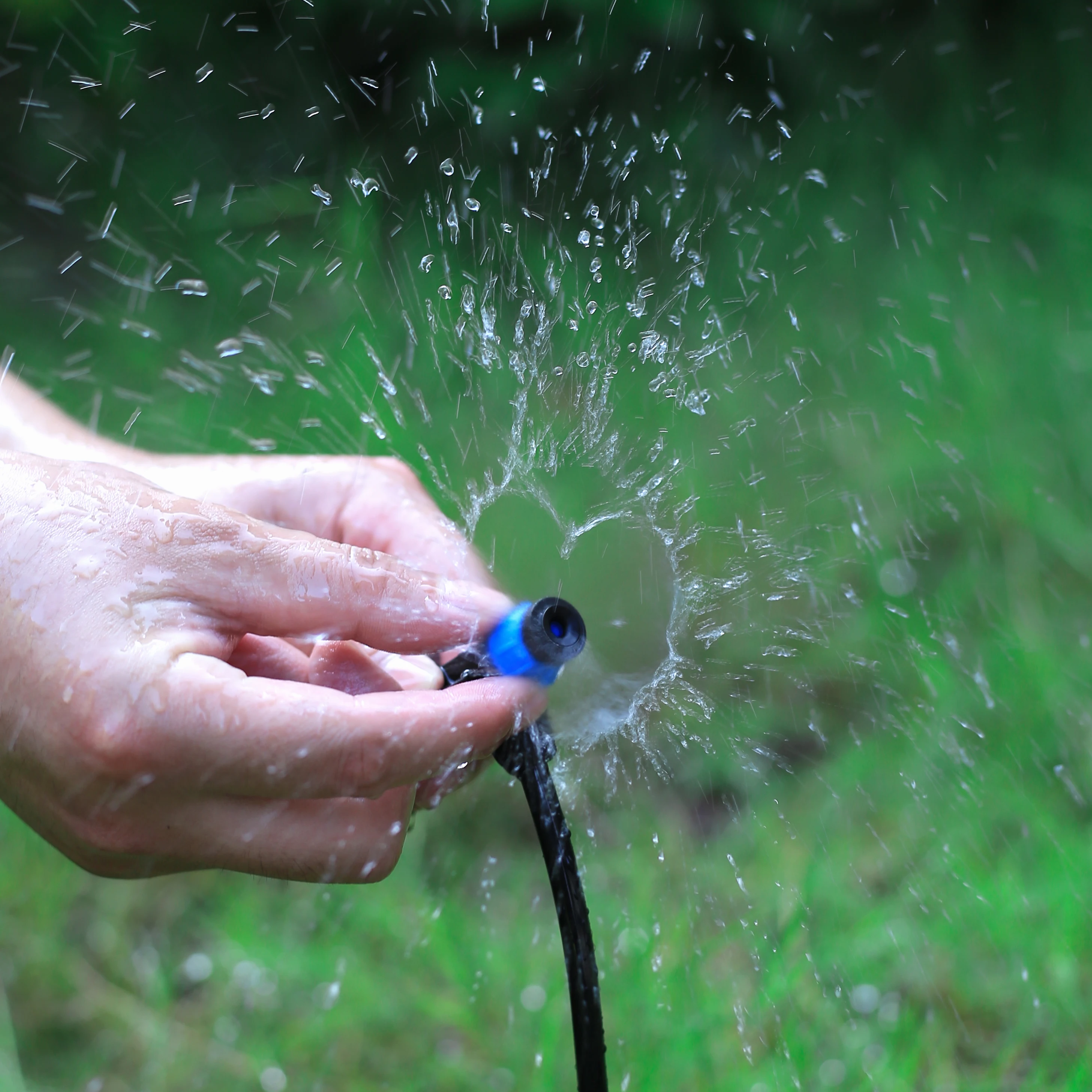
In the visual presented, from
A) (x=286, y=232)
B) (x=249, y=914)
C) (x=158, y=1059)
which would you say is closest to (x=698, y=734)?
(x=249, y=914)

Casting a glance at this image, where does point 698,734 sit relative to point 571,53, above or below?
below

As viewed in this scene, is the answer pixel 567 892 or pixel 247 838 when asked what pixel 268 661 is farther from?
pixel 567 892

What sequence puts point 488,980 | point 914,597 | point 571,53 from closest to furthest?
point 488,980 → point 914,597 → point 571,53

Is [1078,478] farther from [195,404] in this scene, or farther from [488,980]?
[195,404]

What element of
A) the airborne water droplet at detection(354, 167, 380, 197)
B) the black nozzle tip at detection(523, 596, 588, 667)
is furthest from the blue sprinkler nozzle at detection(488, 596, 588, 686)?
the airborne water droplet at detection(354, 167, 380, 197)

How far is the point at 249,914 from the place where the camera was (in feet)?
5.19

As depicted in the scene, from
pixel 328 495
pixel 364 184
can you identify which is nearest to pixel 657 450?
pixel 328 495

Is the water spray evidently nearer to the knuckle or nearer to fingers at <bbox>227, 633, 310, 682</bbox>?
fingers at <bbox>227, 633, 310, 682</bbox>

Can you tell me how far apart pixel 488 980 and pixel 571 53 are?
5.97ft

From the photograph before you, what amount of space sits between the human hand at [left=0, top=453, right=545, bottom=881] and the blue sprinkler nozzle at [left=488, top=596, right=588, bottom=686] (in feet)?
0.06

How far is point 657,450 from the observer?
6.08ft

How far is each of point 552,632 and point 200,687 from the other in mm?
284

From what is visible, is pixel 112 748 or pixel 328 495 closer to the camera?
pixel 112 748

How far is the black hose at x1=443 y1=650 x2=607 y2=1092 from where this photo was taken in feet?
3.21
